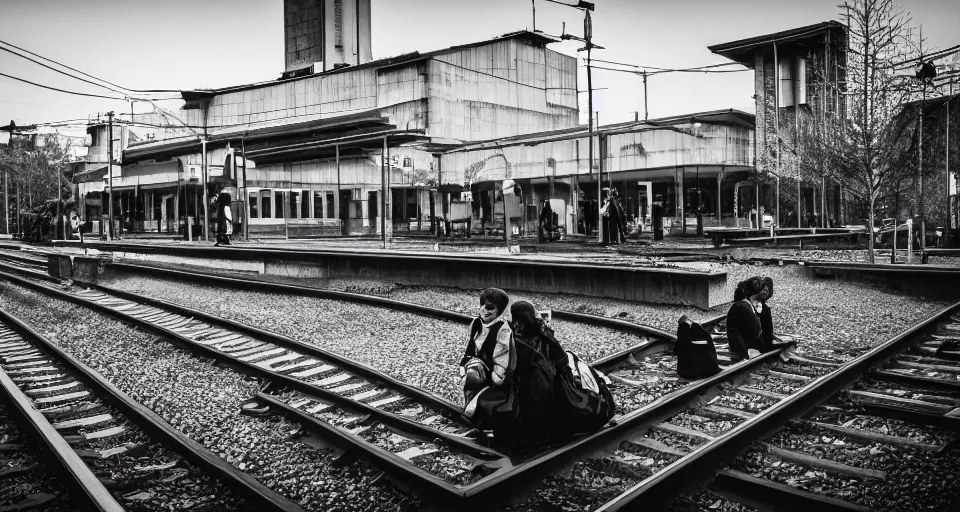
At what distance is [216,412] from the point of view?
6.21 metres

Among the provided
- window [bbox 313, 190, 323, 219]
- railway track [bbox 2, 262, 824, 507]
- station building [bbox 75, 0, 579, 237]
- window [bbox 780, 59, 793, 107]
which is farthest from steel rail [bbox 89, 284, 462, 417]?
window [bbox 780, 59, 793, 107]

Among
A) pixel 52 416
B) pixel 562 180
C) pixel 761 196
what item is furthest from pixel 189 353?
pixel 761 196

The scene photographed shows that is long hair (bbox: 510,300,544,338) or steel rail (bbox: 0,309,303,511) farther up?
long hair (bbox: 510,300,544,338)

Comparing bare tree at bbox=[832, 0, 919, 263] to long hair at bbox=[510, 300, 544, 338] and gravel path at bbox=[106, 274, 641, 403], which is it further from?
long hair at bbox=[510, 300, 544, 338]

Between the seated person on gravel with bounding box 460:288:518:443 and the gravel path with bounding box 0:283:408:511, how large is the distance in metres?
0.84

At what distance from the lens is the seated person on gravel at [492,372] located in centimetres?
482

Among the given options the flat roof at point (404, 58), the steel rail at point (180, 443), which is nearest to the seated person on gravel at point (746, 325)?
the steel rail at point (180, 443)

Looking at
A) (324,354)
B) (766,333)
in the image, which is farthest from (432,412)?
(766,333)

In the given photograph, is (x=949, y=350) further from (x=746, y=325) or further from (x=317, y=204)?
(x=317, y=204)

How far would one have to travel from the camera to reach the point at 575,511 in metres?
4.01

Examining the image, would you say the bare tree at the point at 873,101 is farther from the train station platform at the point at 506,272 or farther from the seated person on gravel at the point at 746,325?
the seated person on gravel at the point at 746,325

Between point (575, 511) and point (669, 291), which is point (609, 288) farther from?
point (575, 511)

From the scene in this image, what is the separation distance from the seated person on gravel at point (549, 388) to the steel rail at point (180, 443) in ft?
5.52

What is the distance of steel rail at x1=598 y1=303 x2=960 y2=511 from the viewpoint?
→ 13.0 ft
